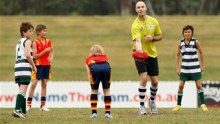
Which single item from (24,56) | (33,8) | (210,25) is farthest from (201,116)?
(33,8)

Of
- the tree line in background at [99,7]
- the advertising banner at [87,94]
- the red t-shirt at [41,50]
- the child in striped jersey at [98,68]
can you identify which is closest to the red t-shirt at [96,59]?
the child in striped jersey at [98,68]

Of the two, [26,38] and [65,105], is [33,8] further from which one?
[26,38]

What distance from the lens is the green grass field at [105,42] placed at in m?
35.3

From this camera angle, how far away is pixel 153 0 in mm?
60562

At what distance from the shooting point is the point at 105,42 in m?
39.9

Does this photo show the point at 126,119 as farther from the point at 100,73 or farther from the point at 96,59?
the point at 96,59

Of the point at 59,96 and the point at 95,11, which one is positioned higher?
the point at 95,11

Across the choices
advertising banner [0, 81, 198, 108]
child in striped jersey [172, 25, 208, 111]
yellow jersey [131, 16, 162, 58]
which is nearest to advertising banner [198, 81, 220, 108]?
advertising banner [0, 81, 198, 108]

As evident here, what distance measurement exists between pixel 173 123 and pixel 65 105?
12.4 meters

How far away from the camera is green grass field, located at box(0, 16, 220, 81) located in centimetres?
3531

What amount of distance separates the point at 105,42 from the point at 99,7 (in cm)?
2116

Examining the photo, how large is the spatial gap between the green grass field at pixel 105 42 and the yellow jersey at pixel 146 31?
1966 centimetres

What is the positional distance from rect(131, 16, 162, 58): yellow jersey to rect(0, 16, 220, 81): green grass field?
774 inches

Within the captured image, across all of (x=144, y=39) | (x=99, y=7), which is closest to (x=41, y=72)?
(x=144, y=39)
